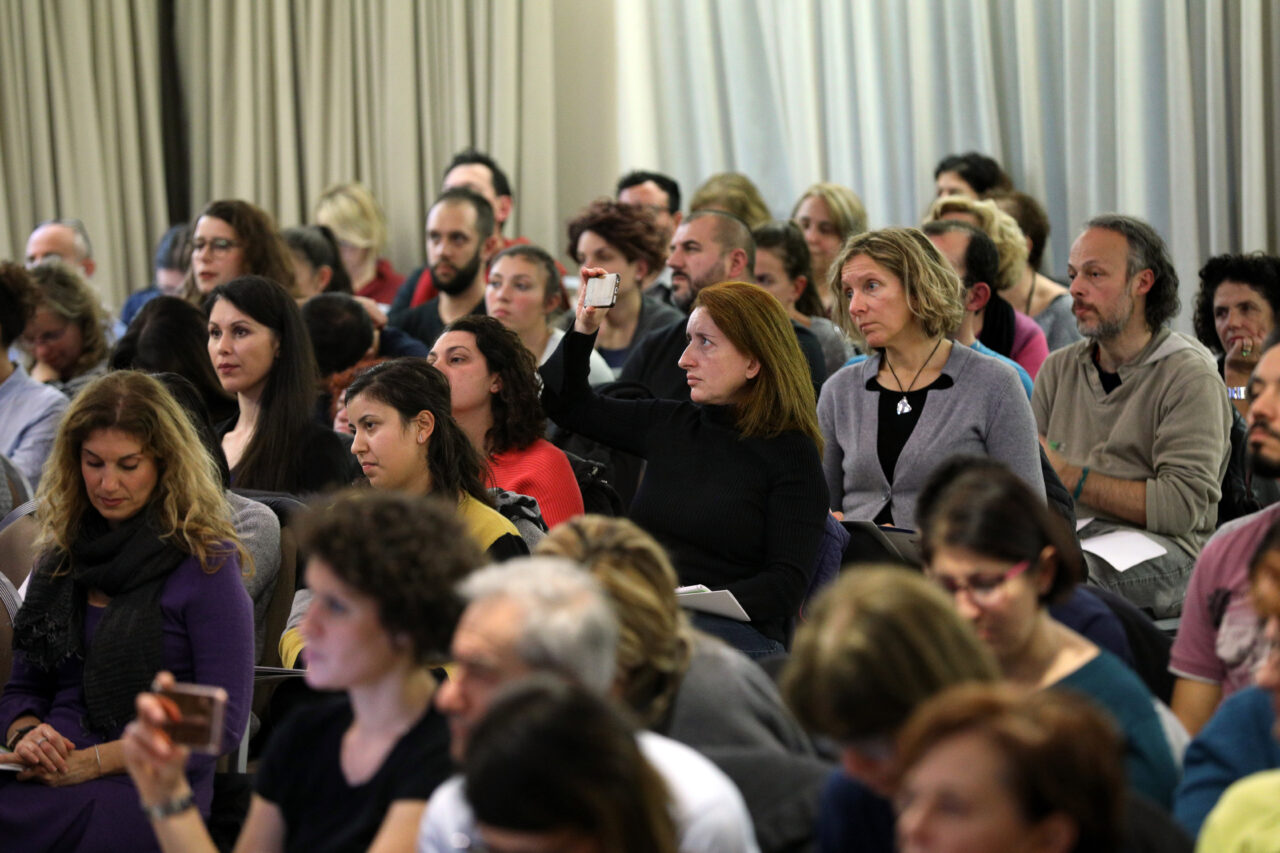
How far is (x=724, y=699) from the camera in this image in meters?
1.87

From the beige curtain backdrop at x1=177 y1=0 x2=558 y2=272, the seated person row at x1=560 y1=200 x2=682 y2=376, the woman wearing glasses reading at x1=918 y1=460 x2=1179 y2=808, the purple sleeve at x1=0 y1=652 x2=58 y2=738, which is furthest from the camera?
the beige curtain backdrop at x1=177 y1=0 x2=558 y2=272

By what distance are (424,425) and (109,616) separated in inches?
29.7

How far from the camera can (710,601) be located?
2.87 m

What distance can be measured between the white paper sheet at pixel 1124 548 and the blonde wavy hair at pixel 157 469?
1.95 meters

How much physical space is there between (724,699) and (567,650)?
35 cm

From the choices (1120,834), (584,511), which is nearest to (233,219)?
(584,511)

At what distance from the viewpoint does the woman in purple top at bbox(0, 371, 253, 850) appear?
8.36 feet

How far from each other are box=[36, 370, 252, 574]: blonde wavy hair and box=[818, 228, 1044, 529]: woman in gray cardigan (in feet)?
4.82

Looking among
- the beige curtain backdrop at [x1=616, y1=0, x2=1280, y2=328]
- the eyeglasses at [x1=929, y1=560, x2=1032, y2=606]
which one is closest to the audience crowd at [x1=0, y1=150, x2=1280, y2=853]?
the eyeglasses at [x1=929, y1=560, x2=1032, y2=606]

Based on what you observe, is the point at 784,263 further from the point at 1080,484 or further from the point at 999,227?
the point at 1080,484

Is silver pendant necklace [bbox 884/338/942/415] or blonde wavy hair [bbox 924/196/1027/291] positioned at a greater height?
blonde wavy hair [bbox 924/196/1027/291]

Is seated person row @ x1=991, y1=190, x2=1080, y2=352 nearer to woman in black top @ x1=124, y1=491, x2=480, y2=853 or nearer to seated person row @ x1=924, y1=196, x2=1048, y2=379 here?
seated person row @ x1=924, y1=196, x2=1048, y2=379

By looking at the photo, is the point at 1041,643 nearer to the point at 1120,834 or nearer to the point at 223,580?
the point at 1120,834

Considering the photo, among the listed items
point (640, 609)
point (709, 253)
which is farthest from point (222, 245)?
point (640, 609)
